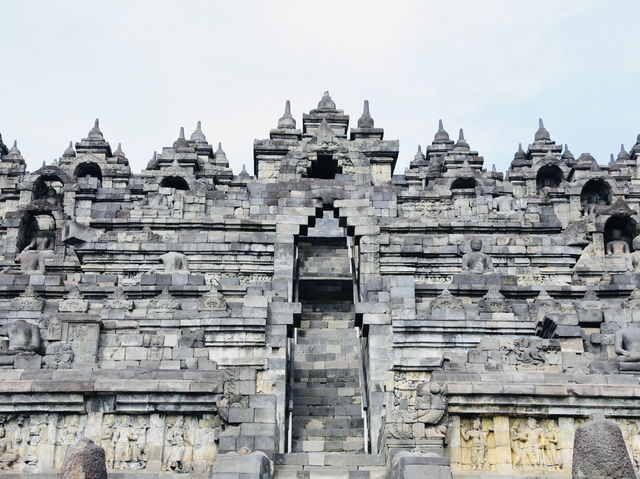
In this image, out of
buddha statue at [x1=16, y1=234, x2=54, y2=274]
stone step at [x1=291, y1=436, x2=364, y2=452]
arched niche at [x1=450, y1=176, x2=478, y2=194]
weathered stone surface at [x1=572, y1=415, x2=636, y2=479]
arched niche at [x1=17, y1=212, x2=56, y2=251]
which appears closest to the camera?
weathered stone surface at [x1=572, y1=415, x2=636, y2=479]

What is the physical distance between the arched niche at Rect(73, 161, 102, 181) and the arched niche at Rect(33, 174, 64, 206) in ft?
6.29

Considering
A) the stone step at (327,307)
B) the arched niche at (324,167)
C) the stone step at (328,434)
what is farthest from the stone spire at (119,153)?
the stone step at (328,434)

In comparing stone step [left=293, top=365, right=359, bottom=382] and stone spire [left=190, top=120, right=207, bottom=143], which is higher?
stone spire [left=190, top=120, right=207, bottom=143]

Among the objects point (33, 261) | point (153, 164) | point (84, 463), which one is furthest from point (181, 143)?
point (84, 463)

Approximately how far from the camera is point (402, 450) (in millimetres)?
20953

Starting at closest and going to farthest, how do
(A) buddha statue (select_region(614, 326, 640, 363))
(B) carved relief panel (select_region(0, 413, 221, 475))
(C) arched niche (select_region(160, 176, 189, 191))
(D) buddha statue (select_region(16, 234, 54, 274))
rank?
(B) carved relief panel (select_region(0, 413, 221, 475)) < (A) buddha statue (select_region(614, 326, 640, 363)) < (D) buddha statue (select_region(16, 234, 54, 274)) < (C) arched niche (select_region(160, 176, 189, 191))

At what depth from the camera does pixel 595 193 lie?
48312 mm

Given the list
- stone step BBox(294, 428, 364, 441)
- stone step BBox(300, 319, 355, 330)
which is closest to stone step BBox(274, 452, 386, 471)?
stone step BBox(294, 428, 364, 441)

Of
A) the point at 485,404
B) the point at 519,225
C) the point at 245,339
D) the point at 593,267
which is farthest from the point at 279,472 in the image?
the point at 593,267

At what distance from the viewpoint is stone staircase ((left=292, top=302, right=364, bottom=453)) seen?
83.3 ft

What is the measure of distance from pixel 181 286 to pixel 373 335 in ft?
17.7

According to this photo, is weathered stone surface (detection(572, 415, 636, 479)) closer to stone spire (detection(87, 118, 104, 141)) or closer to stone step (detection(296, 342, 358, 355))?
stone step (detection(296, 342, 358, 355))

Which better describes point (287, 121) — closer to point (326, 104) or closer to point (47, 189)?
point (326, 104)

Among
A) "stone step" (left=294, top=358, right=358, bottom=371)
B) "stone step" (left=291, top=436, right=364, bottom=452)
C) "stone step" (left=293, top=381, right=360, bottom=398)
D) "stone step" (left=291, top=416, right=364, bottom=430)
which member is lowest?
"stone step" (left=291, top=436, right=364, bottom=452)
